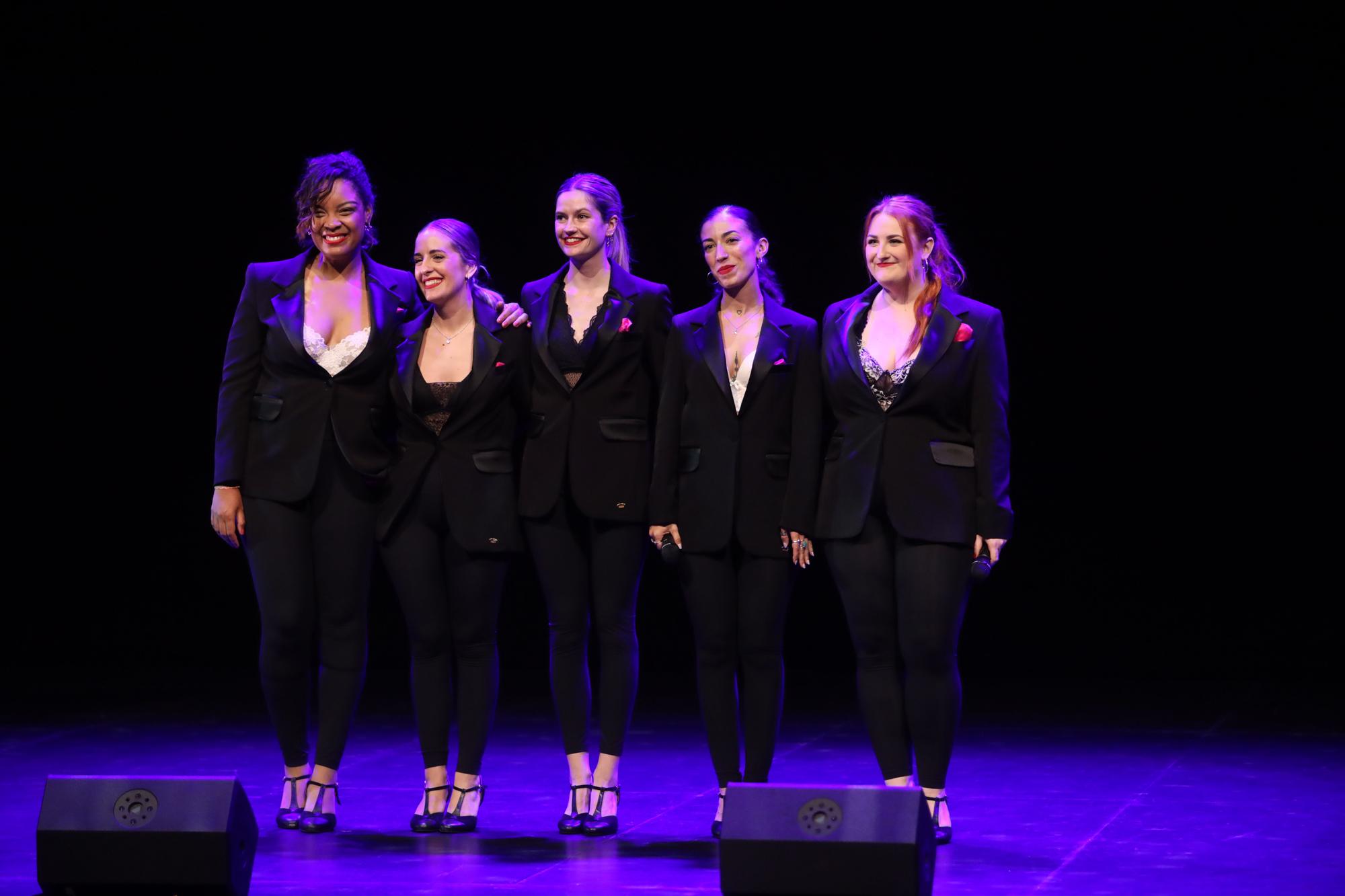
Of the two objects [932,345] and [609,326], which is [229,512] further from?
[932,345]

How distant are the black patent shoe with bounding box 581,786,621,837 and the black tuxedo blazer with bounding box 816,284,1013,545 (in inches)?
30.2

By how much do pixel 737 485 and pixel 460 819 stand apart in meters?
0.97

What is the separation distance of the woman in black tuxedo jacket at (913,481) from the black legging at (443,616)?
78 centimetres

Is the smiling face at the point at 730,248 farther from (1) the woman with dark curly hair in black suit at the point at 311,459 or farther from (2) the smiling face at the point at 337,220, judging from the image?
(2) the smiling face at the point at 337,220

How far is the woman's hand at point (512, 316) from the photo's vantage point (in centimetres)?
375

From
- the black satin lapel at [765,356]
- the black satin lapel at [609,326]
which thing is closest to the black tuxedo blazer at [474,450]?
the black satin lapel at [609,326]

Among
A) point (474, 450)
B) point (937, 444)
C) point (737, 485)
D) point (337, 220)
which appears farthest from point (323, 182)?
point (937, 444)

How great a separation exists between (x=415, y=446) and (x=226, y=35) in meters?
3.36

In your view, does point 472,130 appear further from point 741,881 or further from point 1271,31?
point 741,881

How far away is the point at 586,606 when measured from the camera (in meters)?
3.74

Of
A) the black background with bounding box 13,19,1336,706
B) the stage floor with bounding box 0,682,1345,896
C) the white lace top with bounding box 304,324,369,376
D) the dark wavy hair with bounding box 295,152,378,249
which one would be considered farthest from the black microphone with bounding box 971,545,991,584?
the black background with bounding box 13,19,1336,706

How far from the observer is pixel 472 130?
20.9 feet

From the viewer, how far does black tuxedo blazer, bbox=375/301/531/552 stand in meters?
3.66

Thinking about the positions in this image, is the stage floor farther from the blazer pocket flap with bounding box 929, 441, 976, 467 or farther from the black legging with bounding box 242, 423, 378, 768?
the blazer pocket flap with bounding box 929, 441, 976, 467
